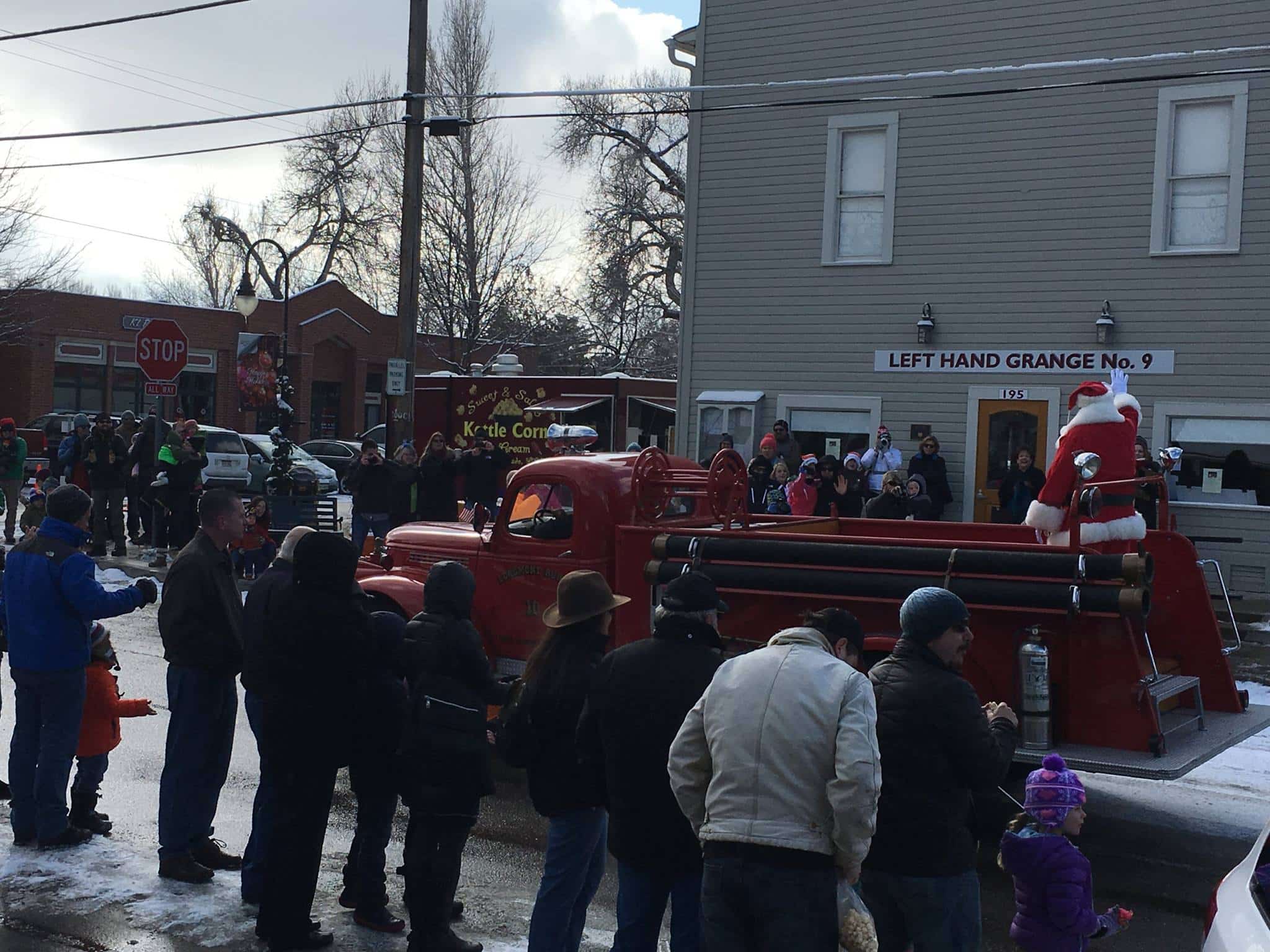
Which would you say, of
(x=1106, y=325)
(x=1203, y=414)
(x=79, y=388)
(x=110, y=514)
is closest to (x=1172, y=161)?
(x=1106, y=325)

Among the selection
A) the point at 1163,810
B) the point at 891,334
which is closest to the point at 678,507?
the point at 1163,810

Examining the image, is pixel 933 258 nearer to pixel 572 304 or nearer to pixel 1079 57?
pixel 1079 57

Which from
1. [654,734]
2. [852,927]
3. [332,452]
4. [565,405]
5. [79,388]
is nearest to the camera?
[852,927]

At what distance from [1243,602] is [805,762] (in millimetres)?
13119

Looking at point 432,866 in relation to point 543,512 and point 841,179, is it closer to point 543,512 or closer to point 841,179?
point 543,512

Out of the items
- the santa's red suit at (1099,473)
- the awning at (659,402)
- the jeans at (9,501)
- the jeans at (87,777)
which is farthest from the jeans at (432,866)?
the awning at (659,402)

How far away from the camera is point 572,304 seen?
131 ft

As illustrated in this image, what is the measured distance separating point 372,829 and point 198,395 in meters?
40.6

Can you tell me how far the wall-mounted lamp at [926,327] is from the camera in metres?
16.7

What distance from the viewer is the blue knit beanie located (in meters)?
4.07

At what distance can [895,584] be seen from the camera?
7.00 metres

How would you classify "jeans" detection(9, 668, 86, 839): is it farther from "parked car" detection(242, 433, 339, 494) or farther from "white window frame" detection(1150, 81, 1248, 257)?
"parked car" detection(242, 433, 339, 494)

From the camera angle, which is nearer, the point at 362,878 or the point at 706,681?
the point at 706,681

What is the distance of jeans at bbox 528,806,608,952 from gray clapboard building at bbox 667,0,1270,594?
11.1 meters
